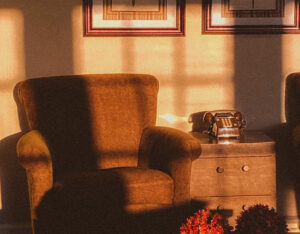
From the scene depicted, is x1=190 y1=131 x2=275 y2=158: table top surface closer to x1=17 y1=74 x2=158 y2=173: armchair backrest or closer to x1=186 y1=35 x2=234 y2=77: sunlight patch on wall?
x1=17 y1=74 x2=158 y2=173: armchair backrest

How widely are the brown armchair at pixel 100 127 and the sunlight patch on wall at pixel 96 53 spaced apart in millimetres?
231

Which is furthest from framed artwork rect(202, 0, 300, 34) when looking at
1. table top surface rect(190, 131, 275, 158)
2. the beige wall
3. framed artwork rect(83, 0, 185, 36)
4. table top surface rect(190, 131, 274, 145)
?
table top surface rect(190, 131, 275, 158)

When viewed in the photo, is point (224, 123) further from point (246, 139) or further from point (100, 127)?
point (100, 127)

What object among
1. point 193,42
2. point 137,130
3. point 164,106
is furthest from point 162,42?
point 137,130

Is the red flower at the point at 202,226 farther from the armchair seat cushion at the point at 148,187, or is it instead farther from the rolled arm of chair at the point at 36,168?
the rolled arm of chair at the point at 36,168

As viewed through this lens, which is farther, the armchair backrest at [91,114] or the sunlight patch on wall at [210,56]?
the sunlight patch on wall at [210,56]

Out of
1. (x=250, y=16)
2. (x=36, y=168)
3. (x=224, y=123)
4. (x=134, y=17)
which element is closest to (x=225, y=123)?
(x=224, y=123)

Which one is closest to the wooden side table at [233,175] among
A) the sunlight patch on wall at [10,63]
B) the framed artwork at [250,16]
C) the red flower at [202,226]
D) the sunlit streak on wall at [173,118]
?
the sunlit streak on wall at [173,118]

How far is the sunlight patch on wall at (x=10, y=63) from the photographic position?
357 cm

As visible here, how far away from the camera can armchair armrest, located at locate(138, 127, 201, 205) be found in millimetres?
2867

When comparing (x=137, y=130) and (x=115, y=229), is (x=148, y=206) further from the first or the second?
(x=137, y=130)

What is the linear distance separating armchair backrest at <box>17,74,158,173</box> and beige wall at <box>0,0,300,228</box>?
25 centimetres

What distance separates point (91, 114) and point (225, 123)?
85 centimetres

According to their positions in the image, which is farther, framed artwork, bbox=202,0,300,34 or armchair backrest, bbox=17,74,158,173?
framed artwork, bbox=202,0,300,34
